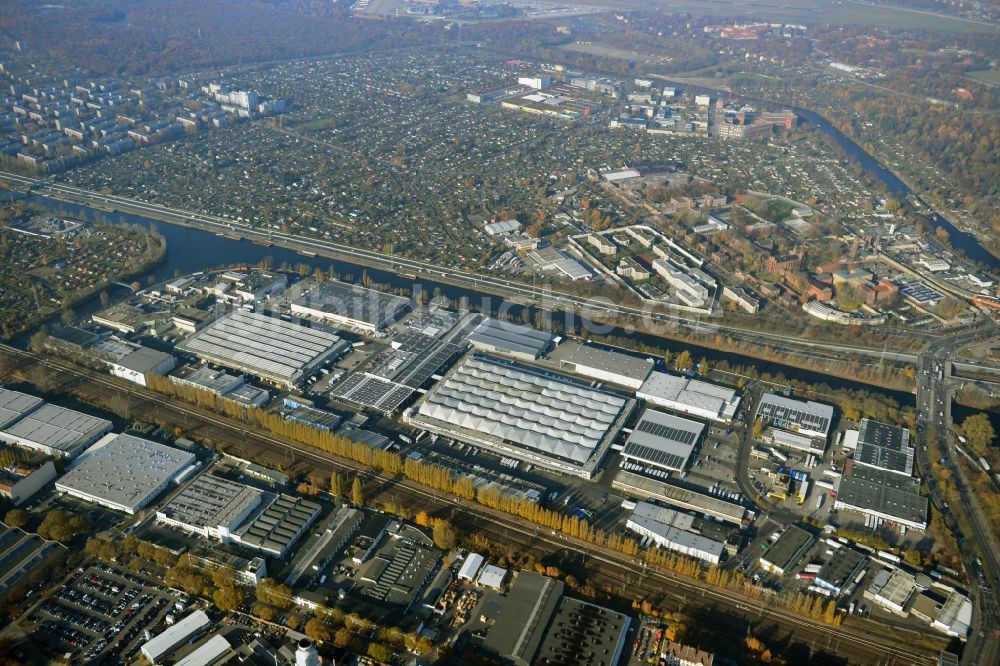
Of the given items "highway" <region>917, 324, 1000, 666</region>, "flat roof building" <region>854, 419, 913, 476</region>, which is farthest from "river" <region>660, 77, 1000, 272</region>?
"flat roof building" <region>854, 419, 913, 476</region>

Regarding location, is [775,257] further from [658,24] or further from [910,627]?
[658,24]

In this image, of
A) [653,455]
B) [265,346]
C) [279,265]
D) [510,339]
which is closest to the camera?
[653,455]

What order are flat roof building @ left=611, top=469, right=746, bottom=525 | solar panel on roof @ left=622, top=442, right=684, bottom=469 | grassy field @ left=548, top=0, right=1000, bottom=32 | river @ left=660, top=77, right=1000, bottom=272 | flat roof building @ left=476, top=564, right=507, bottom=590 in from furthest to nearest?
grassy field @ left=548, top=0, right=1000, bottom=32 < river @ left=660, top=77, right=1000, bottom=272 < solar panel on roof @ left=622, top=442, right=684, bottom=469 < flat roof building @ left=611, top=469, right=746, bottom=525 < flat roof building @ left=476, top=564, right=507, bottom=590

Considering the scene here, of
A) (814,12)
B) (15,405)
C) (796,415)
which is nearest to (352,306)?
(15,405)

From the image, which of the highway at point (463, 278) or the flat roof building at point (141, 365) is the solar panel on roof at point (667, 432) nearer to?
the highway at point (463, 278)

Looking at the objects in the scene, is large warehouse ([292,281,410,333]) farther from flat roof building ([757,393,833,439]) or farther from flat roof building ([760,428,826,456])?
flat roof building ([760,428,826,456])

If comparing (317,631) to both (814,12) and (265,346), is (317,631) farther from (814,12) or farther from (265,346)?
(814,12)
